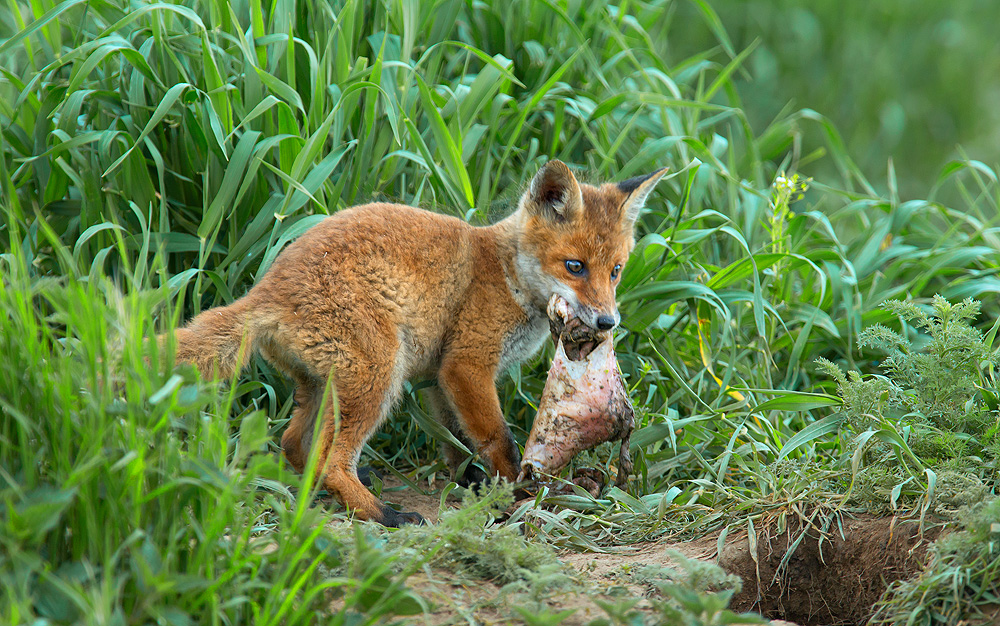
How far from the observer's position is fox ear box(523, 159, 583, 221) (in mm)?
3793

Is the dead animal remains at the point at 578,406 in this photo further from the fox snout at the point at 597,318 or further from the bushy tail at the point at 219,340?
the bushy tail at the point at 219,340

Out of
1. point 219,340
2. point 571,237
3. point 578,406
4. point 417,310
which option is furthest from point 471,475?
point 219,340

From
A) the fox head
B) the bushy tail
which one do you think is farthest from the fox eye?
the bushy tail

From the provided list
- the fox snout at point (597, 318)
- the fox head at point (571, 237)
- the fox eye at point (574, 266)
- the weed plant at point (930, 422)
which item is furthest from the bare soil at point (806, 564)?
the fox eye at point (574, 266)

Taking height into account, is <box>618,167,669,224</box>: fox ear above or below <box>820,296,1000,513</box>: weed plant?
above

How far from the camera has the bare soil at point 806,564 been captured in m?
2.74

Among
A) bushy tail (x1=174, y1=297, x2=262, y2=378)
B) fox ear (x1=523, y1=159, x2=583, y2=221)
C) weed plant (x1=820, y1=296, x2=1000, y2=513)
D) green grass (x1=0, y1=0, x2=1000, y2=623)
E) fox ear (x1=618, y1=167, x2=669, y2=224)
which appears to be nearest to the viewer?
green grass (x1=0, y1=0, x2=1000, y2=623)

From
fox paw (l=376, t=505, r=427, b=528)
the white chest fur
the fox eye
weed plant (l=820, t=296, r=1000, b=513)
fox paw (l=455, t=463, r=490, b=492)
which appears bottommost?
fox paw (l=455, t=463, r=490, b=492)

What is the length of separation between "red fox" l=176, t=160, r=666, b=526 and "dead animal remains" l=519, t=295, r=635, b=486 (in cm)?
11

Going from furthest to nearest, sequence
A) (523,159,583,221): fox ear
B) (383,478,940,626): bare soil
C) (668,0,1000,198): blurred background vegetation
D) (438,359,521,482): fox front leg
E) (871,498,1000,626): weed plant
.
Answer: (668,0,1000,198): blurred background vegetation
(523,159,583,221): fox ear
(438,359,521,482): fox front leg
(383,478,940,626): bare soil
(871,498,1000,626): weed plant

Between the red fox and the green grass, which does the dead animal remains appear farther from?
the green grass

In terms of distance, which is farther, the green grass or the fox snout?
the fox snout

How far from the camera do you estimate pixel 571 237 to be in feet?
12.6

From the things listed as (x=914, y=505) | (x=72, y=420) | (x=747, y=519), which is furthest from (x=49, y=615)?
(x=914, y=505)
